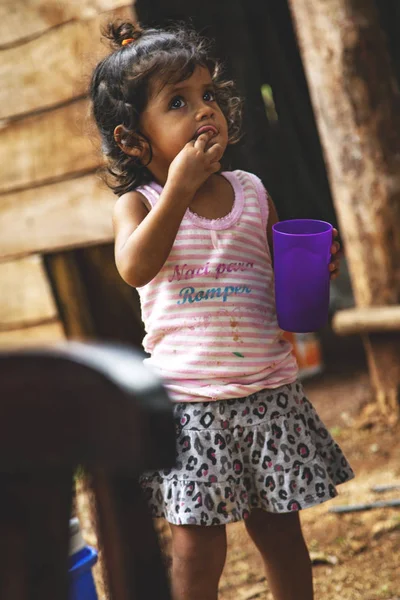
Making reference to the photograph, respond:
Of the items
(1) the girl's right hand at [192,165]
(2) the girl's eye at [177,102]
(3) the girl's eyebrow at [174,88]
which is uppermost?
(3) the girl's eyebrow at [174,88]

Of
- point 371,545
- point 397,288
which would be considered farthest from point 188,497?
point 397,288

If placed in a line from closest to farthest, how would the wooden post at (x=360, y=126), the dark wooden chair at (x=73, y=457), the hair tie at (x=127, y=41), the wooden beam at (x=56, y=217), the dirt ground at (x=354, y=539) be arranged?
the dark wooden chair at (x=73, y=457) < the hair tie at (x=127, y=41) < the dirt ground at (x=354, y=539) < the wooden post at (x=360, y=126) < the wooden beam at (x=56, y=217)

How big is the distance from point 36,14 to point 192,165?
208 centimetres

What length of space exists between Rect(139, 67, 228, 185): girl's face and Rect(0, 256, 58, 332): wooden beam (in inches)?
79.7

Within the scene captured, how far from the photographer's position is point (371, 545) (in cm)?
250

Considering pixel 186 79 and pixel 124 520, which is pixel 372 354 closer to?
pixel 186 79

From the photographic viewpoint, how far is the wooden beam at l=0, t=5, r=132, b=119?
3.21 metres

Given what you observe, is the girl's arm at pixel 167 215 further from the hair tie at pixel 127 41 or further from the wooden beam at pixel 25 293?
the wooden beam at pixel 25 293

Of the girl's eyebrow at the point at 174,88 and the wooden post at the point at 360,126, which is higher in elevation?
the girl's eyebrow at the point at 174,88

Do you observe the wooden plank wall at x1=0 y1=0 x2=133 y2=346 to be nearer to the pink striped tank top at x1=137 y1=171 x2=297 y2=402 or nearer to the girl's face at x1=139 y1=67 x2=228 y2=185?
the girl's face at x1=139 y1=67 x2=228 y2=185

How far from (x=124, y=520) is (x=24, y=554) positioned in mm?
94

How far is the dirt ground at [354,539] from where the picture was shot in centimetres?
230

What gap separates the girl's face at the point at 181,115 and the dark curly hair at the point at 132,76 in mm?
20

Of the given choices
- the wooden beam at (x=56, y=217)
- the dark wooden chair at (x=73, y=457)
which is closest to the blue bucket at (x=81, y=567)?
the dark wooden chair at (x=73, y=457)
